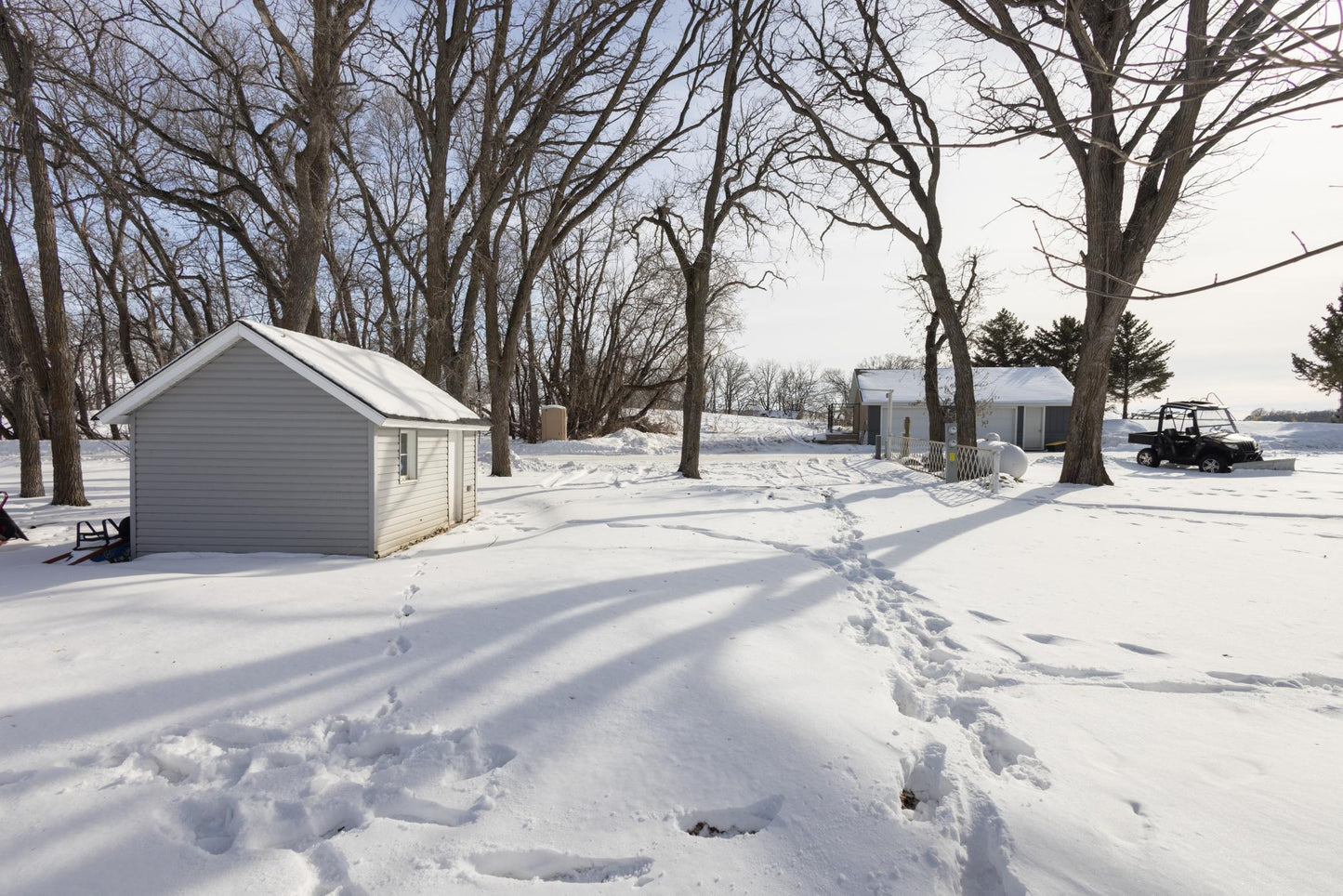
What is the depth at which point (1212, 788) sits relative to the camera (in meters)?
2.91

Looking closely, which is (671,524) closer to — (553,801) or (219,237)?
(553,801)

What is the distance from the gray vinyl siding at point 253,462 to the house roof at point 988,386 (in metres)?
26.6

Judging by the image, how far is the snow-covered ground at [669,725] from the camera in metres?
2.52

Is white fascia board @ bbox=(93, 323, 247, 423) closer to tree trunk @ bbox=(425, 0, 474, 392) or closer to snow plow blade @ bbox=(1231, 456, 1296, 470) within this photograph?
tree trunk @ bbox=(425, 0, 474, 392)

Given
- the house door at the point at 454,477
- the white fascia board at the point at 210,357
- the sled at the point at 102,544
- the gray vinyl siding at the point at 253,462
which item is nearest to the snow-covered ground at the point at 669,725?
the sled at the point at 102,544

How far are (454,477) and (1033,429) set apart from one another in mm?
30087

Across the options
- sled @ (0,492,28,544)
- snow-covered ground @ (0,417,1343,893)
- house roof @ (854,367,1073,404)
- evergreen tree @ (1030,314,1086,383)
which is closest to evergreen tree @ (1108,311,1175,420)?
evergreen tree @ (1030,314,1086,383)

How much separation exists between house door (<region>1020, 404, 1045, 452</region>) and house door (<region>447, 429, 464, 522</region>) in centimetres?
2933

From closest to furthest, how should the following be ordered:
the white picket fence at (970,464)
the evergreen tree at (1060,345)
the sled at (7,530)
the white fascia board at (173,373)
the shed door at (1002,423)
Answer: the white fascia board at (173,373), the sled at (7,530), the white picket fence at (970,464), the shed door at (1002,423), the evergreen tree at (1060,345)

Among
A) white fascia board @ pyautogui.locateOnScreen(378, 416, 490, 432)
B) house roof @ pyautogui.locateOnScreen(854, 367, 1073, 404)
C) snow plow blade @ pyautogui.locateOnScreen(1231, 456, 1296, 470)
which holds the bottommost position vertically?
snow plow blade @ pyautogui.locateOnScreen(1231, 456, 1296, 470)

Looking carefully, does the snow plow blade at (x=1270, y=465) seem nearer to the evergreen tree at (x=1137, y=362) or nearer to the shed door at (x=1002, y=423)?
the shed door at (x=1002, y=423)

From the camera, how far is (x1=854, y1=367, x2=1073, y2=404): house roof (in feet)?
102

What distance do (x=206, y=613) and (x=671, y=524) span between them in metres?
5.95

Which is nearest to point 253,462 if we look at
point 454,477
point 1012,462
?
point 454,477
